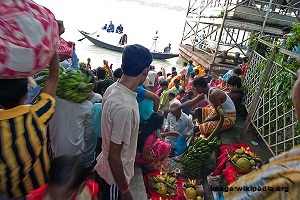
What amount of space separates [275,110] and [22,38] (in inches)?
152

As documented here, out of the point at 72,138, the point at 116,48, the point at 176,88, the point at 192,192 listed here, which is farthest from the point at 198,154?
the point at 116,48

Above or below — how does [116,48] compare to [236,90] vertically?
below

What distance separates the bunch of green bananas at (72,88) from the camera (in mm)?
2160

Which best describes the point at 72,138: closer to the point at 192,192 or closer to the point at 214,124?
the point at 192,192

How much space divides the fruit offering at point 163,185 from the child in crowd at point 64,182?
170 cm

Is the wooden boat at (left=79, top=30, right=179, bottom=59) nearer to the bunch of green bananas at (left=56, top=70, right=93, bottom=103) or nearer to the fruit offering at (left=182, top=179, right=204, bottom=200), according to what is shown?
the fruit offering at (left=182, top=179, right=204, bottom=200)

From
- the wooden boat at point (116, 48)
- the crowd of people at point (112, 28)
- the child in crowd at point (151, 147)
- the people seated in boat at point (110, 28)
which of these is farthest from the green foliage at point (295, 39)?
the people seated in boat at point (110, 28)

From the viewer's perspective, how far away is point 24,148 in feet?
4.60

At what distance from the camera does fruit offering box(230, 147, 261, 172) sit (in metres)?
3.40

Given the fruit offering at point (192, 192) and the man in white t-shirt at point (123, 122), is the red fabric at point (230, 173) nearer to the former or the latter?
the fruit offering at point (192, 192)

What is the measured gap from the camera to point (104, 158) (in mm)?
2109

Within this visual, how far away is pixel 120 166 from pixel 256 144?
3.62 meters

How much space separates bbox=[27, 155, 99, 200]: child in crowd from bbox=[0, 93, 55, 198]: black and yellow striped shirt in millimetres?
61

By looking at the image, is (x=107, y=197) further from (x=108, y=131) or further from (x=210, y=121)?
(x=210, y=121)
